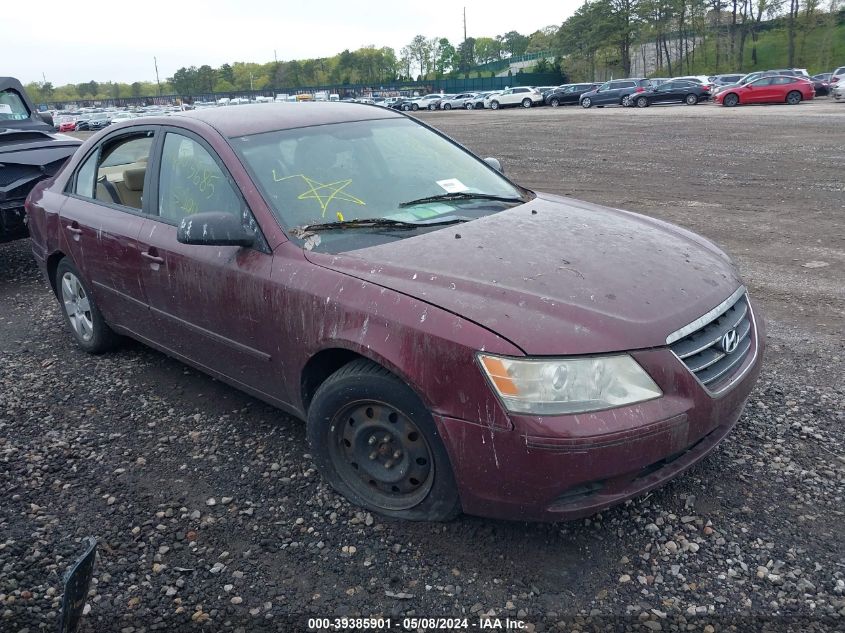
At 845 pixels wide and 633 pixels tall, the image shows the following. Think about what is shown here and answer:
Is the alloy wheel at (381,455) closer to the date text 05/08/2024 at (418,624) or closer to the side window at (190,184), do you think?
the date text 05/08/2024 at (418,624)

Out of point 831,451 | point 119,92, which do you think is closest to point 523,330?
point 831,451

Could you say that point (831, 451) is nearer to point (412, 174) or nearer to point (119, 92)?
point (412, 174)

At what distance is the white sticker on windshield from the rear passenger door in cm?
172

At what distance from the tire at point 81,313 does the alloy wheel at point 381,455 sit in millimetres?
2551

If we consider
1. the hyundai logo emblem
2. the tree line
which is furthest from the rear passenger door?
the tree line

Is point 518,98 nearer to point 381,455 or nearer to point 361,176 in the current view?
point 361,176

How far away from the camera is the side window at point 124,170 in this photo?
4254mm

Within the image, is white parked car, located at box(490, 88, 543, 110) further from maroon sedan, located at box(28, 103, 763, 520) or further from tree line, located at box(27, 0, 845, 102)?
maroon sedan, located at box(28, 103, 763, 520)

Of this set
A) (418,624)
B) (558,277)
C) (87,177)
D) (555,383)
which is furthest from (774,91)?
(418,624)

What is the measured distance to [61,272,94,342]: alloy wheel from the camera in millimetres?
4918

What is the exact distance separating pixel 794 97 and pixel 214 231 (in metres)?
35.1

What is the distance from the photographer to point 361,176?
3.67 m

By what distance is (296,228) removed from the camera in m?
3.26

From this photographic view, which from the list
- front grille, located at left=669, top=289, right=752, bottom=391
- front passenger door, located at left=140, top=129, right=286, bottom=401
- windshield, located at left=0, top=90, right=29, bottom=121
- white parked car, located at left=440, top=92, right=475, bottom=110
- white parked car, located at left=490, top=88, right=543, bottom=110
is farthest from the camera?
white parked car, located at left=440, top=92, right=475, bottom=110
